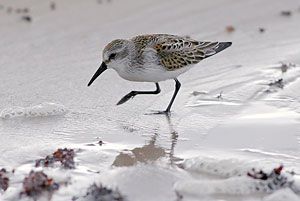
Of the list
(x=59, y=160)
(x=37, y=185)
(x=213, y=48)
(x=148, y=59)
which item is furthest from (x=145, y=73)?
(x=37, y=185)

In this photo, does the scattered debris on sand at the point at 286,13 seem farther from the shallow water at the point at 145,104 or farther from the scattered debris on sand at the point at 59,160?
the scattered debris on sand at the point at 59,160

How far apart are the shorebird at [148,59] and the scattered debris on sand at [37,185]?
1.56 meters

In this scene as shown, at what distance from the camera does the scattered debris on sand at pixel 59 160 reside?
171 inches

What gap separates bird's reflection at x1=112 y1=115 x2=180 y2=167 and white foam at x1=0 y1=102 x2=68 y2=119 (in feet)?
2.97

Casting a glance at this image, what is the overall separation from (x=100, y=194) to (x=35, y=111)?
174 centimetres

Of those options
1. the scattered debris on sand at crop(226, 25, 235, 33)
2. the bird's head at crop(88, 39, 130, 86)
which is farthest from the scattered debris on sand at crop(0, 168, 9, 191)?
the scattered debris on sand at crop(226, 25, 235, 33)

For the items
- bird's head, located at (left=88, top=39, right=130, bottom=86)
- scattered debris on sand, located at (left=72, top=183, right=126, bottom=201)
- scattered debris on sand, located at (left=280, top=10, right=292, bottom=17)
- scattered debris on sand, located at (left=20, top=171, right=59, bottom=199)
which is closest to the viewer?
scattered debris on sand, located at (left=72, top=183, right=126, bottom=201)

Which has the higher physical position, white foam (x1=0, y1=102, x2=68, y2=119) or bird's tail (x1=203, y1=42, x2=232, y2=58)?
bird's tail (x1=203, y1=42, x2=232, y2=58)

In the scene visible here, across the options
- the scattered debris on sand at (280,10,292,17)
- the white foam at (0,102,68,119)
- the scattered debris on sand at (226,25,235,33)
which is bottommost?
the white foam at (0,102,68,119)

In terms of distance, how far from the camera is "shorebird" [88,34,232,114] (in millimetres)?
5410

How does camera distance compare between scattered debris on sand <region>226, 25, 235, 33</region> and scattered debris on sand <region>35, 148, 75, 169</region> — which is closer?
scattered debris on sand <region>35, 148, 75, 169</region>

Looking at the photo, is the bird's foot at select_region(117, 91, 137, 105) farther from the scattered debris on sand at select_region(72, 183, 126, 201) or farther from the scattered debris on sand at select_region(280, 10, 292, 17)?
the scattered debris on sand at select_region(280, 10, 292, 17)

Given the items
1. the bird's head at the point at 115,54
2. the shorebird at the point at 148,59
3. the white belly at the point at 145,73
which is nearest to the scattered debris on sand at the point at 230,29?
the shorebird at the point at 148,59

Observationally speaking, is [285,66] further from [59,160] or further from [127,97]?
[59,160]
